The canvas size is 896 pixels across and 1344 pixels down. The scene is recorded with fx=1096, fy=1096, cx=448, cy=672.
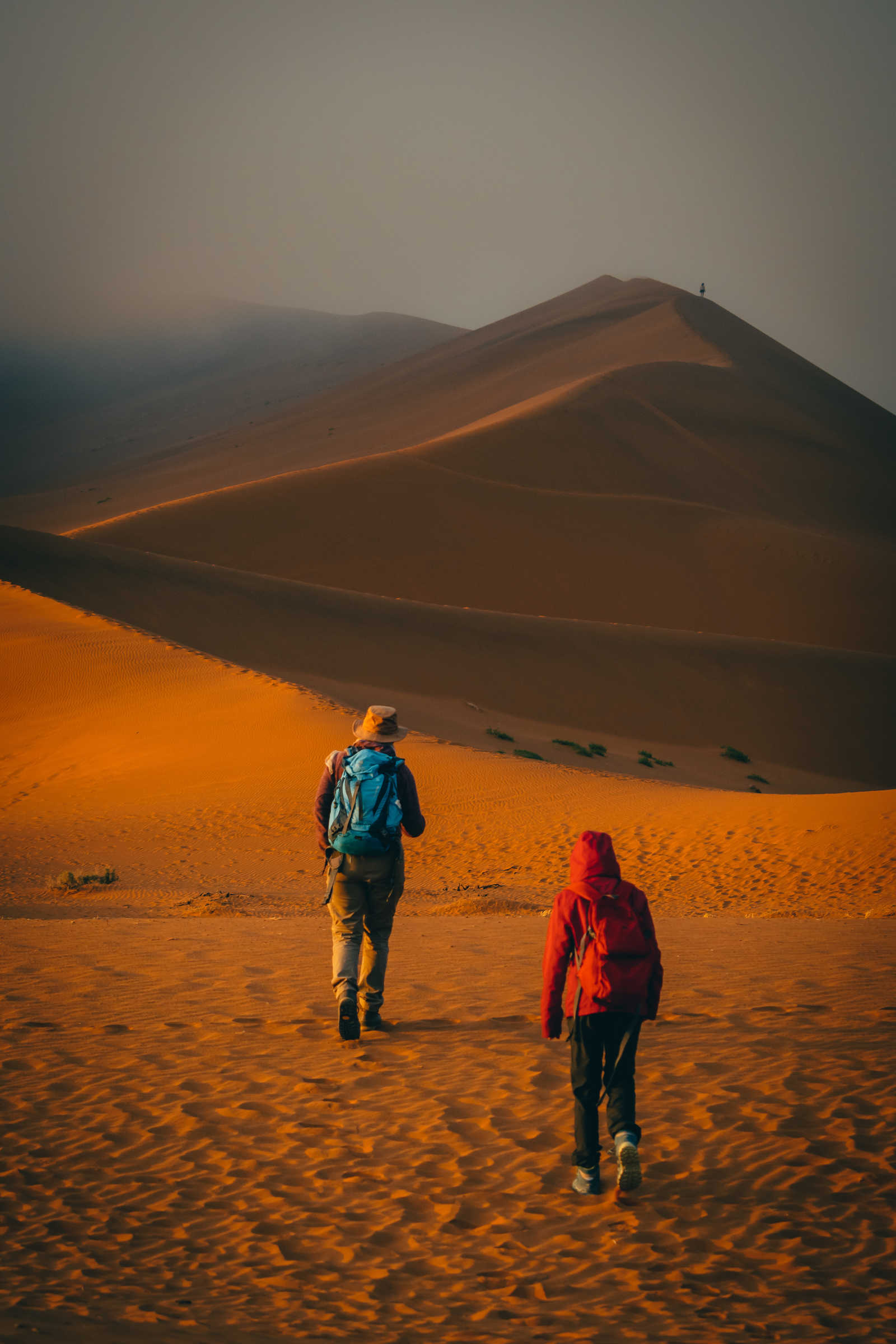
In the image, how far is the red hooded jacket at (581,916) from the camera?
176 inches

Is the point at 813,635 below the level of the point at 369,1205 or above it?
above

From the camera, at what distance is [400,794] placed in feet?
19.7

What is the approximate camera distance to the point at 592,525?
54.2m

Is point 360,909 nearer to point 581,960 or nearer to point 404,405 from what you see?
point 581,960

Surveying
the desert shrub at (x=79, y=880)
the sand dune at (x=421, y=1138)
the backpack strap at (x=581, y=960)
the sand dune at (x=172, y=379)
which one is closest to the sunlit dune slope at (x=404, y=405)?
the sand dune at (x=172, y=379)

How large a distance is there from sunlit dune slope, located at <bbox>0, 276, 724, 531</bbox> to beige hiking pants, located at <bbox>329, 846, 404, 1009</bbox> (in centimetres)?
7558

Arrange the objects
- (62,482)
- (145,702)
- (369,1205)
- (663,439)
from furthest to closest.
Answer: (62,482) → (663,439) → (145,702) → (369,1205)

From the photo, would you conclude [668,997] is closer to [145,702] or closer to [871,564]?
[145,702]

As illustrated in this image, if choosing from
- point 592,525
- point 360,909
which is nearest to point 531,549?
point 592,525

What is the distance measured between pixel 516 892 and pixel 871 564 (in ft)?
152

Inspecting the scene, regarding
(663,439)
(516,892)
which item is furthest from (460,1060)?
(663,439)

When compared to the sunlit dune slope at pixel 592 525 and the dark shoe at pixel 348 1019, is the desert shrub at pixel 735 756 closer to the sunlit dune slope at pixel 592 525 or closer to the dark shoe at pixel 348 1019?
the sunlit dune slope at pixel 592 525

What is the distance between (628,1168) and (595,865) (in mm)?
1193

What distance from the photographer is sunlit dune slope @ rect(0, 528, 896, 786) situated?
2883cm
